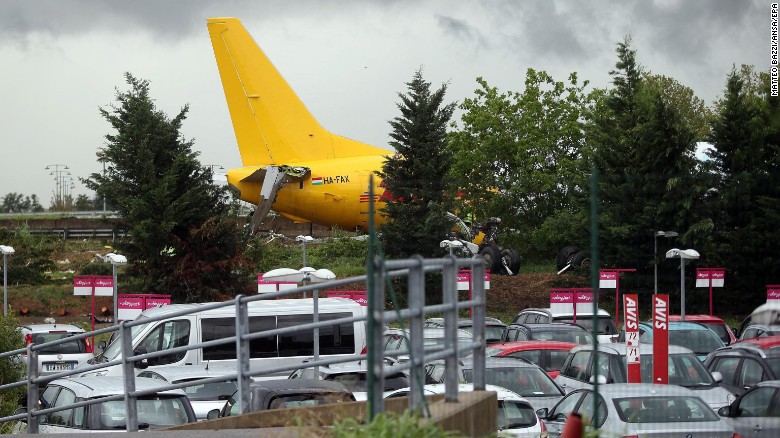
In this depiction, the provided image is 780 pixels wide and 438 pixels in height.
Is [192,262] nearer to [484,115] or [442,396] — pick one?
[484,115]

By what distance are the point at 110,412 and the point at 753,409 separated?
6.86 metres

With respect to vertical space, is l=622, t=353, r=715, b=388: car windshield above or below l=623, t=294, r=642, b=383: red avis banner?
below

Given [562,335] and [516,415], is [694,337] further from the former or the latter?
[516,415]

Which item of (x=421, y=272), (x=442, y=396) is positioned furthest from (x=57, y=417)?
(x=421, y=272)

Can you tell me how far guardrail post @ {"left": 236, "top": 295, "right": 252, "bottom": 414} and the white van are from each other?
11.5 metres

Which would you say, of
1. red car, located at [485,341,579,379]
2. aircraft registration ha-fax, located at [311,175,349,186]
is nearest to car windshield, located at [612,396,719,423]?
red car, located at [485,341,579,379]

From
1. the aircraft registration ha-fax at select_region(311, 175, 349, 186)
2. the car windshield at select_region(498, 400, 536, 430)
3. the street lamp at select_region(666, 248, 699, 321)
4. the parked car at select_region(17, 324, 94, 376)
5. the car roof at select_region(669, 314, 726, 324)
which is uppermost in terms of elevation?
the aircraft registration ha-fax at select_region(311, 175, 349, 186)

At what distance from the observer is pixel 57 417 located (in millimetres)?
13703

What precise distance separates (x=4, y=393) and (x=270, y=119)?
30.9m

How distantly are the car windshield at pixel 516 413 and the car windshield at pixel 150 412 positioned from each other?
3.47 m

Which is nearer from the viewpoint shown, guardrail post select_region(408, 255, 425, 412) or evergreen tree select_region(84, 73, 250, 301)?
guardrail post select_region(408, 255, 425, 412)

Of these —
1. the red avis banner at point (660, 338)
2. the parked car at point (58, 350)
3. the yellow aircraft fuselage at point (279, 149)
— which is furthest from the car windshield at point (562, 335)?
the yellow aircraft fuselage at point (279, 149)

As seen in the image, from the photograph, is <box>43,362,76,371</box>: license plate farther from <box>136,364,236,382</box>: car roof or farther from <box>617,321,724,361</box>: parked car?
<box>617,321,724,361</box>: parked car

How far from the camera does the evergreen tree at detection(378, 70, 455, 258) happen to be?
31.8 metres
